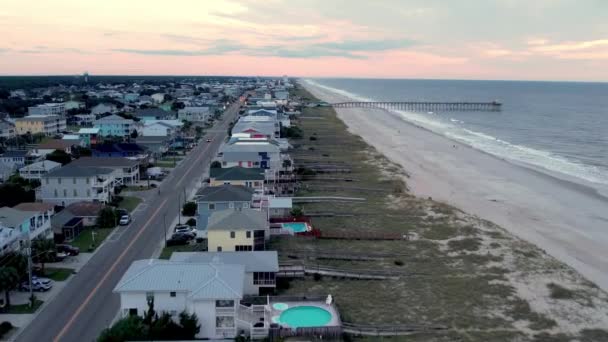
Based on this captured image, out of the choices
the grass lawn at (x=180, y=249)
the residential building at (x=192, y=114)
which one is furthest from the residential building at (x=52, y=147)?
the residential building at (x=192, y=114)

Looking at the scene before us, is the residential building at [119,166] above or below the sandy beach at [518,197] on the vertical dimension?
above

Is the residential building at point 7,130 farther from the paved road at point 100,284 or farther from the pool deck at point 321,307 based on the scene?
the pool deck at point 321,307

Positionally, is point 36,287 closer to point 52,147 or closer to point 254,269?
point 254,269

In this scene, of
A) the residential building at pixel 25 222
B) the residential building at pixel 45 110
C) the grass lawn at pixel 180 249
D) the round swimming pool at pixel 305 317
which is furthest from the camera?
the residential building at pixel 45 110

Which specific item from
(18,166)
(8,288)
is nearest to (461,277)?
(8,288)

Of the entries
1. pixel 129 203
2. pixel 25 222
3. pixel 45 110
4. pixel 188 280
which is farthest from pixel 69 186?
pixel 45 110

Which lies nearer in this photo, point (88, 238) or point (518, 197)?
point (88, 238)

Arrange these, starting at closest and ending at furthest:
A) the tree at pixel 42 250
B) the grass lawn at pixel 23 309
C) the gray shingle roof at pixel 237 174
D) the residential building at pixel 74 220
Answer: the grass lawn at pixel 23 309 < the tree at pixel 42 250 < the residential building at pixel 74 220 < the gray shingle roof at pixel 237 174
